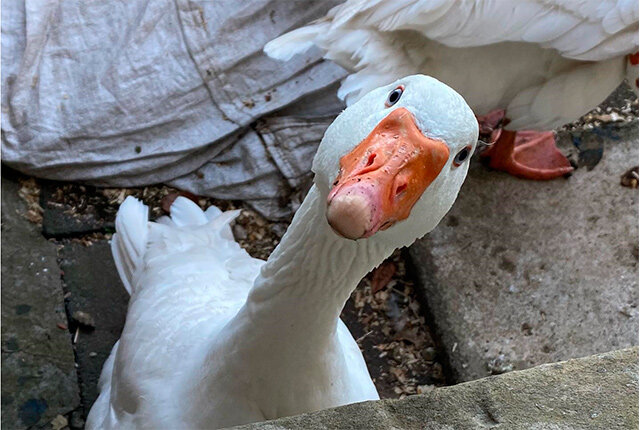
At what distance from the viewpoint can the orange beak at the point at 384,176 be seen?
1.14 m

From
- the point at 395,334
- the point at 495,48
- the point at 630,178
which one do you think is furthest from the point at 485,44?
the point at 630,178

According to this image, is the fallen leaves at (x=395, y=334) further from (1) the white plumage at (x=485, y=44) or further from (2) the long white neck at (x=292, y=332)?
(2) the long white neck at (x=292, y=332)

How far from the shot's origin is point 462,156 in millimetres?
1379

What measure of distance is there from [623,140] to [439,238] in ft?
3.44

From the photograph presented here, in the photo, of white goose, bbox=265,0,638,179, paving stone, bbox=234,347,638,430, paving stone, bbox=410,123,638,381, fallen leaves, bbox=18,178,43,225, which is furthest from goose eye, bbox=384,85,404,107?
fallen leaves, bbox=18,178,43,225

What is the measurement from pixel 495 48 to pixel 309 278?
144cm

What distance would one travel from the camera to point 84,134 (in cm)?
314

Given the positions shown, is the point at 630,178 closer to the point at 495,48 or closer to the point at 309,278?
the point at 495,48

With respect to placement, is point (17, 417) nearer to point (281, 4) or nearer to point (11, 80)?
point (11, 80)

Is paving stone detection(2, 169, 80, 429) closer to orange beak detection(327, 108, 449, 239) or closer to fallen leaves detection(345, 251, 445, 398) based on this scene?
fallen leaves detection(345, 251, 445, 398)

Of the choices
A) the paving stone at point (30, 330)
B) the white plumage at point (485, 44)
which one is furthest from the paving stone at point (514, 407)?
the paving stone at point (30, 330)

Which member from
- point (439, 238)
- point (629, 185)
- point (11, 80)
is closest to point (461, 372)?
point (439, 238)

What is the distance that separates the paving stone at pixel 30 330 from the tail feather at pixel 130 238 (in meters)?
0.39

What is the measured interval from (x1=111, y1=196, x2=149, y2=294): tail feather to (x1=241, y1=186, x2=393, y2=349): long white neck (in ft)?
3.10
